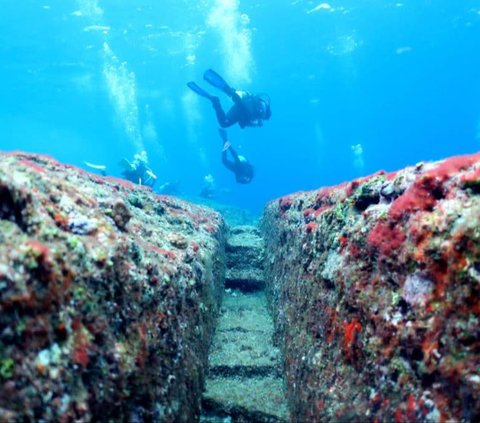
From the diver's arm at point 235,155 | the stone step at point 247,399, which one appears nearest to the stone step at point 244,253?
the stone step at point 247,399

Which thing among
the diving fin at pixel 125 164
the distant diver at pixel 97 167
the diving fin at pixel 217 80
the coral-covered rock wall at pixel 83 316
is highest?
the diving fin at pixel 217 80

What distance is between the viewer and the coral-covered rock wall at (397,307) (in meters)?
2.13

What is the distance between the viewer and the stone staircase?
3963 mm

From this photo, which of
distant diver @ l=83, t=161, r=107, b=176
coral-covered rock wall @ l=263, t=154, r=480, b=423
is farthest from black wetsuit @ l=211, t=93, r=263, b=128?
coral-covered rock wall @ l=263, t=154, r=480, b=423

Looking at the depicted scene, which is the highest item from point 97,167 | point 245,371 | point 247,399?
point 97,167

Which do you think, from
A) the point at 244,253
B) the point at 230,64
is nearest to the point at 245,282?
the point at 244,253

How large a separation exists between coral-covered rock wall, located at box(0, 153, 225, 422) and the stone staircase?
37 centimetres

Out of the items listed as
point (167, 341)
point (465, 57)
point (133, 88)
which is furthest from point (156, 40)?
point (465, 57)

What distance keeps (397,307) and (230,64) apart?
45490 millimetres

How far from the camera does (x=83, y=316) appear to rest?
7.51 ft

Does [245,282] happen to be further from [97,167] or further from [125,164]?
[125,164]

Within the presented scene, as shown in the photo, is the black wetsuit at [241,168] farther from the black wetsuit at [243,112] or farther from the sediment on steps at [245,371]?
the sediment on steps at [245,371]

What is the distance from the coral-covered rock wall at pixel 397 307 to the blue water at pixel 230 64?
21804 mm

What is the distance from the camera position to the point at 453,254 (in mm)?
2242
